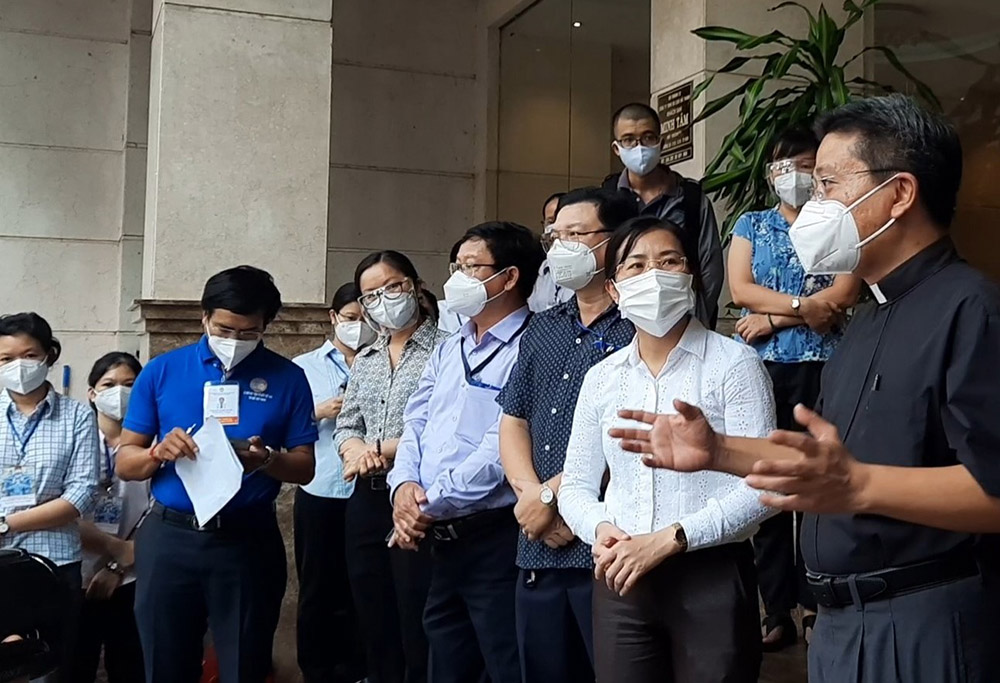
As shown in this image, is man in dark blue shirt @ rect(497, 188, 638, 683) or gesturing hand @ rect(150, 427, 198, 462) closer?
man in dark blue shirt @ rect(497, 188, 638, 683)

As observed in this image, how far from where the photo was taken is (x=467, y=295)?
321cm

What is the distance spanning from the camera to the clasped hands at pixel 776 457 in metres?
1.49

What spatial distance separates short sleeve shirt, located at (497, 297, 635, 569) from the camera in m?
2.69

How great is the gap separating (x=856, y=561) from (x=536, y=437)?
114 cm

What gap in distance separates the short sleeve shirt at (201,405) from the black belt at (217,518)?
0.06 feet

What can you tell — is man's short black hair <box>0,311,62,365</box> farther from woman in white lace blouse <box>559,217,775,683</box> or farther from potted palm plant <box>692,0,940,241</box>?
potted palm plant <box>692,0,940,241</box>

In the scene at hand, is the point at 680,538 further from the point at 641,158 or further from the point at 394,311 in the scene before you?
the point at 641,158

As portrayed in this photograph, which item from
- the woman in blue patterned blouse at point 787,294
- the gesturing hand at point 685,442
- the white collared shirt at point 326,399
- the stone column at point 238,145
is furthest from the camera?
the stone column at point 238,145

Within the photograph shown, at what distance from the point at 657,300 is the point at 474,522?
0.94m

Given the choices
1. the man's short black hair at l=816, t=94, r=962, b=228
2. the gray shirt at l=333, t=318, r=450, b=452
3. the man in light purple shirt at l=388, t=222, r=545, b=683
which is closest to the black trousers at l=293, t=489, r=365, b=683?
the gray shirt at l=333, t=318, r=450, b=452

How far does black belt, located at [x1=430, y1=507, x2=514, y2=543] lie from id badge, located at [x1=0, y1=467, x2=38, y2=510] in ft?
5.29

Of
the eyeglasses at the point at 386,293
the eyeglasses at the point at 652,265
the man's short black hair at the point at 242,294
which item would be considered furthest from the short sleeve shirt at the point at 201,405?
the eyeglasses at the point at 652,265

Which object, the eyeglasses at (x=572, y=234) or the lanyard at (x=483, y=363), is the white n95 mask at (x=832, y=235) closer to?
the eyeglasses at (x=572, y=234)

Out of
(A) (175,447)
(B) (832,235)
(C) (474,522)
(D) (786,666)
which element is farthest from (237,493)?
(D) (786,666)
